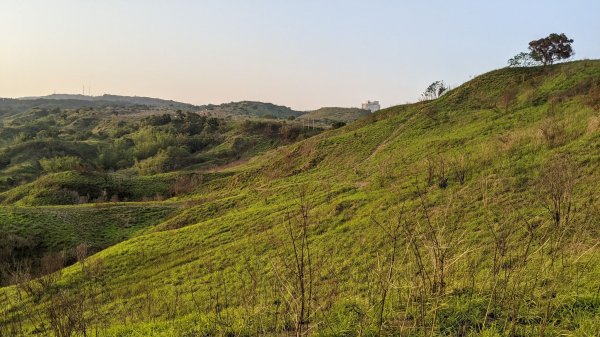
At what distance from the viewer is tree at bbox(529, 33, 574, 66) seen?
4950 cm

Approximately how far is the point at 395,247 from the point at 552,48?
57565 mm

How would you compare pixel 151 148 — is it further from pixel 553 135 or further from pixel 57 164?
pixel 553 135

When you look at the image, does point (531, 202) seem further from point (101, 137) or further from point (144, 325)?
point (101, 137)

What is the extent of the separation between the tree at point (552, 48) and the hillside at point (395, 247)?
11.8m

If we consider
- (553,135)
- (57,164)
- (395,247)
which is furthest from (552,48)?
(57,164)

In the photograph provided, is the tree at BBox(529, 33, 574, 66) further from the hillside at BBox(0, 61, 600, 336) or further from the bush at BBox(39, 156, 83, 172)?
the bush at BBox(39, 156, 83, 172)

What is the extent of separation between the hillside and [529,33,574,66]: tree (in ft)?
38.8

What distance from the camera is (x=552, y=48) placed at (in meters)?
50.7

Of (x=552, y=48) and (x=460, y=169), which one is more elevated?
(x=552, y=48)

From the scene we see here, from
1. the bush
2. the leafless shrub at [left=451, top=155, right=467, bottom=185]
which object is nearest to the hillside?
the leafless shrub at [left=451, top=155, right=467, bottom=185]

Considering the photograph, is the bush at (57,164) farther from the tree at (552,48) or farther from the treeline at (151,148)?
the tree at (552,48)

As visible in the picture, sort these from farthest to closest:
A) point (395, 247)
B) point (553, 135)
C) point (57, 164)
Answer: point (57, 164)
point (553, 135)
point (395, 247)

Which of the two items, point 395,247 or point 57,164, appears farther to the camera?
point 57,164

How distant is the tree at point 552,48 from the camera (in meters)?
49.5
